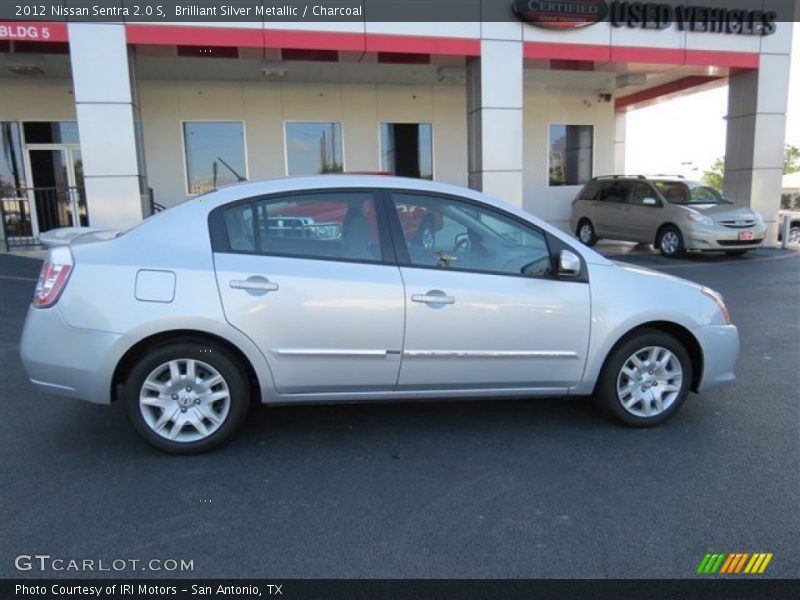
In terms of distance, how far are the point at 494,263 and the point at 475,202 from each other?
1.38 ft

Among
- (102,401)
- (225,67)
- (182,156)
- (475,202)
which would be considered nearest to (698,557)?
(475,202)

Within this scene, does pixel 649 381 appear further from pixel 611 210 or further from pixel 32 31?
pixel 611 210

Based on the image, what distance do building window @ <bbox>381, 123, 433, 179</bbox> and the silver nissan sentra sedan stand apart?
12.5 m

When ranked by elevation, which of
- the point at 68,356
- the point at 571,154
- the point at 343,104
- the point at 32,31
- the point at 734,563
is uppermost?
the point at 32,31

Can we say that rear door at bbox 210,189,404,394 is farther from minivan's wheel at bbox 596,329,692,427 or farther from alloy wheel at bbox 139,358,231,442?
minivan's wheel at bbox 596,329,692,427

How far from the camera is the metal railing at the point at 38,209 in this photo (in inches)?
547

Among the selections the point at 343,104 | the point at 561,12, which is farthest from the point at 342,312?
the point at 343,104

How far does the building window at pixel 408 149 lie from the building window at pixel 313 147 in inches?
49.2

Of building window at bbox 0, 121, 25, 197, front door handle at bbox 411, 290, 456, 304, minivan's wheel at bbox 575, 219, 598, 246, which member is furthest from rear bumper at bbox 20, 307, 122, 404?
minivan's wheel at bbox 575, 219, 598, 246

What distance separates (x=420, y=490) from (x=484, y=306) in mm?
1151

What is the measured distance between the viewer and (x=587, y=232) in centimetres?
1590

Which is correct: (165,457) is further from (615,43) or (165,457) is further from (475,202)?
(615,43)

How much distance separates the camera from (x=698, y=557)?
2693mm

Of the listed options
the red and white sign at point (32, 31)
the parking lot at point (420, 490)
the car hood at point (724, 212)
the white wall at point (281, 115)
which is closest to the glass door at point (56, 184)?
the white wall at point (281, 115)
